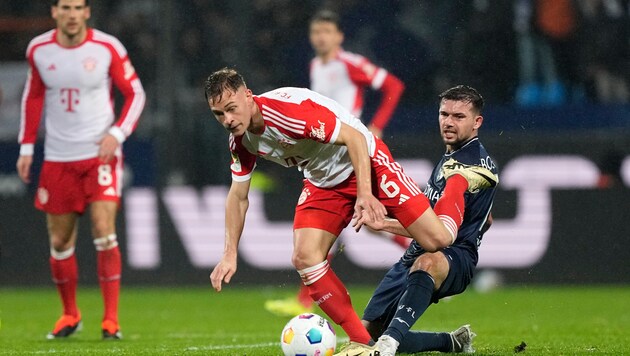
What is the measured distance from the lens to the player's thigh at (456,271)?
255 inches

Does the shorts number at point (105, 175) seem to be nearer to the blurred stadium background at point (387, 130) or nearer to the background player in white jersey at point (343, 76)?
the background player in white jersey at point (343, 76)

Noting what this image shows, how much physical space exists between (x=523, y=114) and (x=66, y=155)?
6.07 meters

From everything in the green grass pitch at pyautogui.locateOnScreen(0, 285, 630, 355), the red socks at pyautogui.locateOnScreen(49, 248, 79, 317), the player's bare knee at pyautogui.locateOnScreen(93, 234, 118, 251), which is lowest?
the green grass pitch at pyautogui.locateOnScreen(0, 285, 630, 355)

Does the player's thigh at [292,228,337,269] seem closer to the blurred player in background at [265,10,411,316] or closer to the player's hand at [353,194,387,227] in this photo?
the player's hand at [353,194,387,227]

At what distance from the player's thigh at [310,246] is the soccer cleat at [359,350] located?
1.71 ft

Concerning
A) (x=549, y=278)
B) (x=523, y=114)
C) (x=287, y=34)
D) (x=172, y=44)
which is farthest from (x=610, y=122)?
(x=172, y=44)

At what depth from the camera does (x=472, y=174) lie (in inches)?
253

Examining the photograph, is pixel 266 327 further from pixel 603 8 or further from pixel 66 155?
pixel 603 8

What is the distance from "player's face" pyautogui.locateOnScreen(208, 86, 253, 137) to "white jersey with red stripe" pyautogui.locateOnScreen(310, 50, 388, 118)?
4773 mm

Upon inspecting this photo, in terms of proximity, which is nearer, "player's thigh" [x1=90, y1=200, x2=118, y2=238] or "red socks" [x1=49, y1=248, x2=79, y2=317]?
"player's thigh" [x1=90, y1=200, x2=118, y2=238]

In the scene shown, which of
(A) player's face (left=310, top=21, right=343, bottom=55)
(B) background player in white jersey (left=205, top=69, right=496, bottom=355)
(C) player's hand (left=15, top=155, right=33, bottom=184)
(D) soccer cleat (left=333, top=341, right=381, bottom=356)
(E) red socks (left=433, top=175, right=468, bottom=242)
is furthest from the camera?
(A) player's face (left=310, top=21, right=343, bottom=55)

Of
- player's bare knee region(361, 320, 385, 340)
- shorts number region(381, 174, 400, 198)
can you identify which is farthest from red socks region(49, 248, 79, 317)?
shorts number region(381, 174, 400, 198)

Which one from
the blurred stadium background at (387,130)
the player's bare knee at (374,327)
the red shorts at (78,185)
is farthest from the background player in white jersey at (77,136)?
the blurred stadium background at (387,130)

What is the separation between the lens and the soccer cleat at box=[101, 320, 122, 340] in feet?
27.1
